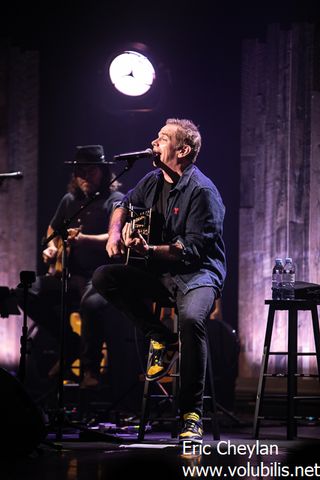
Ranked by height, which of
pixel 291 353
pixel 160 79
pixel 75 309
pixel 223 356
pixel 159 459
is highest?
pixel 160 79

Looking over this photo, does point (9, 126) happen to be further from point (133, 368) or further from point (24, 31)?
point (133, 368)

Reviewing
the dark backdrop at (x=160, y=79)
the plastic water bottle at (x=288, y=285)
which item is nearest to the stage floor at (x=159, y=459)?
the plastic water bottle at (x=288, y=285)

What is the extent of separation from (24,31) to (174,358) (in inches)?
159

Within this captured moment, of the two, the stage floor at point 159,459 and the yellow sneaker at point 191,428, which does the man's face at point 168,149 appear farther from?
the stage floor at point 159,459

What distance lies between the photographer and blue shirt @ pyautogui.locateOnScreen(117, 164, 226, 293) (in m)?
4.99

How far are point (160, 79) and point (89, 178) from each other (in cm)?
118

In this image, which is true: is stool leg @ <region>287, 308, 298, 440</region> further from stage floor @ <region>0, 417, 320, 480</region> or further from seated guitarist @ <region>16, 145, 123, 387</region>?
seated guitarist @ <region>16, 145, 123, 387</region>

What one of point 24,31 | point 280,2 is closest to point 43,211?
point 24,31

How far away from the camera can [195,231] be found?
5.04 meters

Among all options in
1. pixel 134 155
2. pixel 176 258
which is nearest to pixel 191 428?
pixel 176 258

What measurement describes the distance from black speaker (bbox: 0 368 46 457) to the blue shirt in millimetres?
1291

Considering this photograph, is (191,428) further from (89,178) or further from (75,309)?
(89,178)

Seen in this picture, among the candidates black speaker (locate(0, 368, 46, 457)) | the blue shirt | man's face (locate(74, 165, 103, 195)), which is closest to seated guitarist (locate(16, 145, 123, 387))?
man's face (locate(74, 165, 103, 195))

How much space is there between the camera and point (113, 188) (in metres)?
6.88
